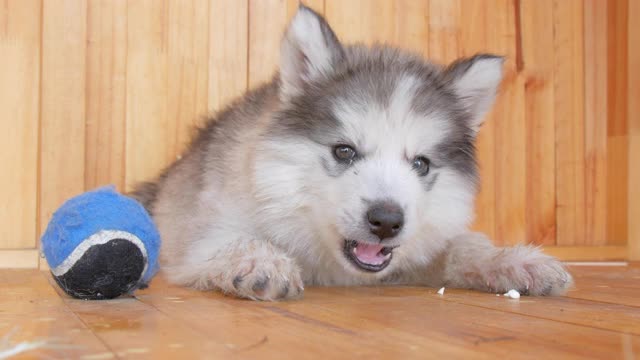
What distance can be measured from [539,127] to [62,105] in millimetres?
2561

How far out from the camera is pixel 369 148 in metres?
2.64

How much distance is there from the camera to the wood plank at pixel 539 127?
173 inches

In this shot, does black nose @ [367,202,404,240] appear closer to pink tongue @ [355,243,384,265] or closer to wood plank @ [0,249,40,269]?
pink tongue @ [355,243,384,265]

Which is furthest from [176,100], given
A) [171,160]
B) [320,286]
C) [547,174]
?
[547,174]

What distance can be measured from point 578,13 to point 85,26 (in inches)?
106

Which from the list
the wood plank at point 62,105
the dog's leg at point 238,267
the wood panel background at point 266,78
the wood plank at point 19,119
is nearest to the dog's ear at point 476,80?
the dog's leg at point 238,267

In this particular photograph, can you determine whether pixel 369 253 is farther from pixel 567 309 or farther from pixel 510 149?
pixel 510 149

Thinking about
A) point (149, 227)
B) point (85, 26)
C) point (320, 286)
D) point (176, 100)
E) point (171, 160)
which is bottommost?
point (320, 286)

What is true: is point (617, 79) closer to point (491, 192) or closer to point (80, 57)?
point (491, 192)

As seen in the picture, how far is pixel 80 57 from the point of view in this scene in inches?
145

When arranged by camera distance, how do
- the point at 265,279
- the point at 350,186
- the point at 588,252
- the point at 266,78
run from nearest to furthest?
the point at 265,279
the point at 350,186
the point at 266,78
the point at 588,252

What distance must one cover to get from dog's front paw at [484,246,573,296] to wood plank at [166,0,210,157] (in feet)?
5.73

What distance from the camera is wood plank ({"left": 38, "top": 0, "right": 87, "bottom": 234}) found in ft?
11.9

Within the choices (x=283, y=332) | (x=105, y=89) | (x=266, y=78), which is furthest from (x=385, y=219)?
(x=105, y=89)
